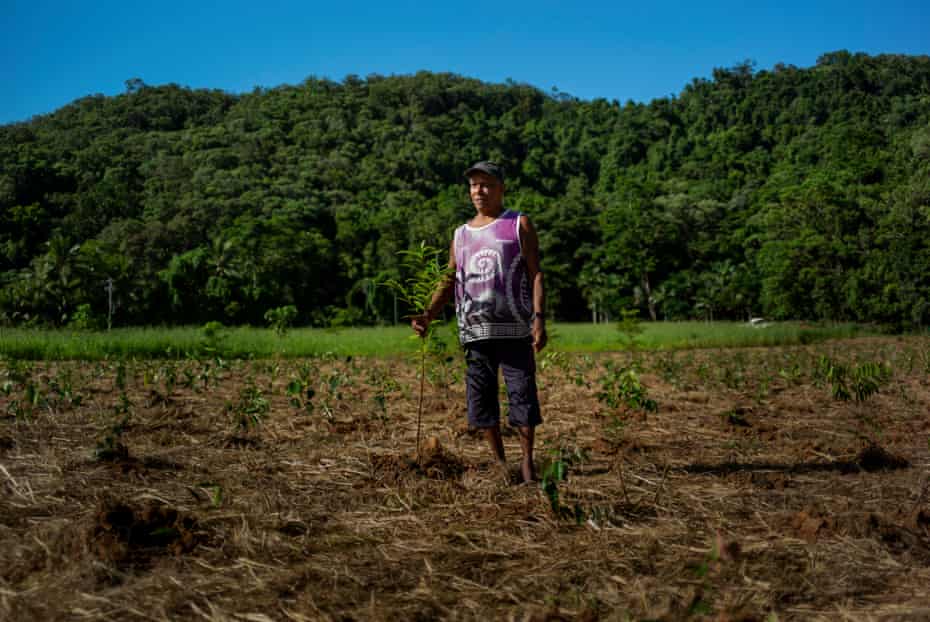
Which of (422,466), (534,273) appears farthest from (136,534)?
(534,273)

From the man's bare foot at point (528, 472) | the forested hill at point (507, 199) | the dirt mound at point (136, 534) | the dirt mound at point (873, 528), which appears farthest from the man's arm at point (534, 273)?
the forested hill at point (507, 199)

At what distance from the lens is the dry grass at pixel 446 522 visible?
1960mm

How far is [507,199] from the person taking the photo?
67.9 meters

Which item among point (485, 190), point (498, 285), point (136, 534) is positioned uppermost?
point (485, 190)

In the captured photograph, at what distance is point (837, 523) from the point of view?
2.60m

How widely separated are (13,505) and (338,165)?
79.6 m

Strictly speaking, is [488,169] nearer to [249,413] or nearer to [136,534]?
[136,534]

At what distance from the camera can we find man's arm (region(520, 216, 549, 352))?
3.33 meters

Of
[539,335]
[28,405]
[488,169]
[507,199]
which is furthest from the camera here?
[507,199]

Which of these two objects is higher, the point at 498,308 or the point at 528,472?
the point at 498,308

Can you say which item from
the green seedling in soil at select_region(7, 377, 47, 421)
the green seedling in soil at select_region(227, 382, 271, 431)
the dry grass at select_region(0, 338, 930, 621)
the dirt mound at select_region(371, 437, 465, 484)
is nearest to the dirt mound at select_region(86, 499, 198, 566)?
the dry grass at select_region(0, 338, 930, 621)

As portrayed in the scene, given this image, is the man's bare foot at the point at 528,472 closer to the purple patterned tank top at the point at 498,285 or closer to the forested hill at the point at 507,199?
the purple patterned tank top at the point at 498,285

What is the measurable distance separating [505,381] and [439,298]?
0.66 m

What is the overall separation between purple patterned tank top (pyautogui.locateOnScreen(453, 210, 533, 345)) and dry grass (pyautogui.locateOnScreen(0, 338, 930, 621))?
0.84m
